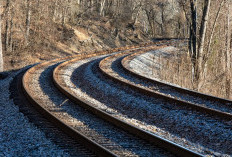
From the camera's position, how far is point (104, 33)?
133ft

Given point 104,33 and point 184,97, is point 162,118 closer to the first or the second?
point 184,97

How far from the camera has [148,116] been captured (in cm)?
868

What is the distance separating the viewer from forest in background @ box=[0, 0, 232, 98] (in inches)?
646

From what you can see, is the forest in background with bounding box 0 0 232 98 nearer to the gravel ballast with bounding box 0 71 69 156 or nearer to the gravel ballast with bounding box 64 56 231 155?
the gravel ballast with bounding box 64 56 231 155

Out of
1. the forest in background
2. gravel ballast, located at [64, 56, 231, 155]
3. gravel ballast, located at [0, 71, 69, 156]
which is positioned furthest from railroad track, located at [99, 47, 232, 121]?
gravel ballast, located at [0, 71, 69, 156]

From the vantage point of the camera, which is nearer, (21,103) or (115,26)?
(21,103)

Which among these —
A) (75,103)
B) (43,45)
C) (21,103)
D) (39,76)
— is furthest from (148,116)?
(43,45)

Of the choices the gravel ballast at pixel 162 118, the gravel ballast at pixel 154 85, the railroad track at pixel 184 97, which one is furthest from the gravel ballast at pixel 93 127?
the gravel ballast at pixel 154 85

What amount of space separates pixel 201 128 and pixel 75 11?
34.4 m

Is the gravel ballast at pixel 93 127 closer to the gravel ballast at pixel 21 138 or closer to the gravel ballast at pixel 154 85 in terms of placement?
the gravel ballast at pixel 21 138

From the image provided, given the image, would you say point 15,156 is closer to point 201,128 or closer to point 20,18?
point 201,128

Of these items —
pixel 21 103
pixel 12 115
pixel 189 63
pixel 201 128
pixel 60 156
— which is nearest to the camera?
pixel 60 156

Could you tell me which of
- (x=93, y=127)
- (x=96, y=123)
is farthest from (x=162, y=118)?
(x=93, y=127)

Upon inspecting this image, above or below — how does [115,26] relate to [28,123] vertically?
below
